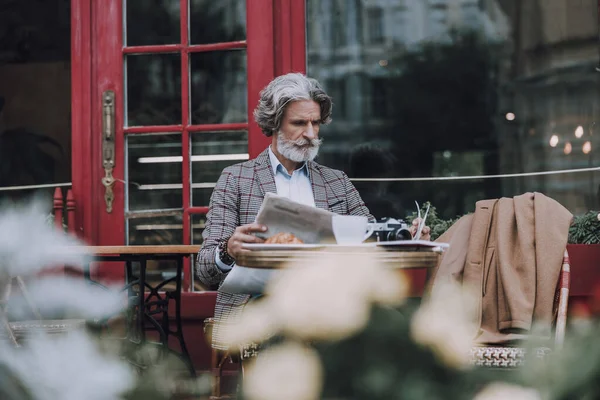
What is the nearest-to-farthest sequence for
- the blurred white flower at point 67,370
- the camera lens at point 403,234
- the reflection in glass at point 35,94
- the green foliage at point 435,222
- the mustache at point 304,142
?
the blurred white flower at point 67,370
the camera lens at point 403,234
the mustache at point 304,142
the green foliage at point 435,222
the reflection in glass at point 35,94

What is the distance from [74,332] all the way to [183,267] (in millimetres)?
3636

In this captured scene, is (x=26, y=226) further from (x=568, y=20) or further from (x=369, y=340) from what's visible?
(x=568, y=20)

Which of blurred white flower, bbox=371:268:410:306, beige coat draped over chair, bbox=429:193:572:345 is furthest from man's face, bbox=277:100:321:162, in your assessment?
blurred white flower, bbox=371:268:410:306

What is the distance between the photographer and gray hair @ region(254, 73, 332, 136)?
8.30 ft

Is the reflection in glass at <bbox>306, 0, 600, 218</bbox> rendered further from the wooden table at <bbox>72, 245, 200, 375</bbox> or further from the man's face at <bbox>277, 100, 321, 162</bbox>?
the man's face at <bbox>277, 100, 321, 162</bbox>

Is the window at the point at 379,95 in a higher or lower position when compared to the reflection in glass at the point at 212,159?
higher

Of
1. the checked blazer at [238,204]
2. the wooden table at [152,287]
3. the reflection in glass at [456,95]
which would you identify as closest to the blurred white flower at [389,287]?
the checked blazer at [238,204]

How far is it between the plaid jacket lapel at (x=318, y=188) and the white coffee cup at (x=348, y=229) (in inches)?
41.5

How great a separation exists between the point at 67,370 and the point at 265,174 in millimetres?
2318

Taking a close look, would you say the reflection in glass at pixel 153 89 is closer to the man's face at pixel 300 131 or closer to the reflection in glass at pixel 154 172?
the reflection in glass at pixel 154 172

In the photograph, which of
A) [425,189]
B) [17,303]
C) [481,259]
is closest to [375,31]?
[425,189]

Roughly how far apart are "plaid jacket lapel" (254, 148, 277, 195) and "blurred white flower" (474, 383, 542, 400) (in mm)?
2243

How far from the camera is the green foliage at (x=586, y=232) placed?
325 centimetres

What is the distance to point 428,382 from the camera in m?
0.30
